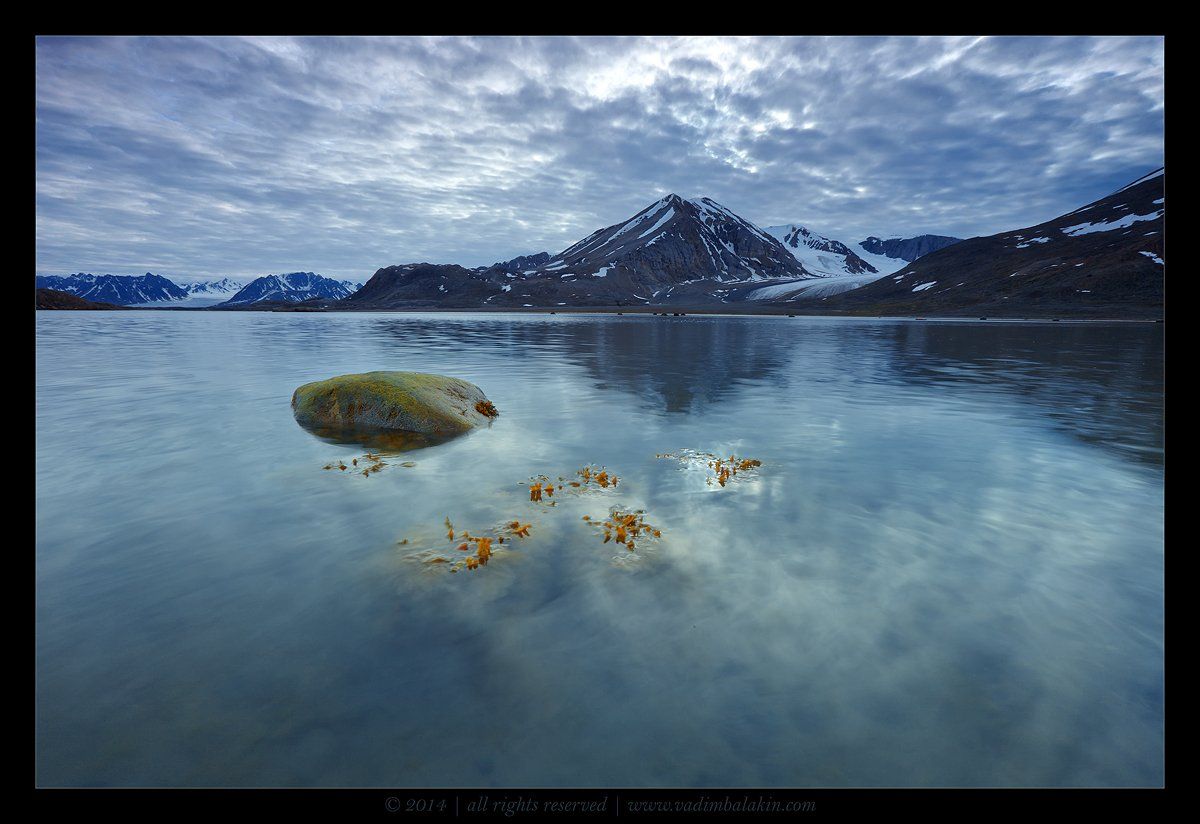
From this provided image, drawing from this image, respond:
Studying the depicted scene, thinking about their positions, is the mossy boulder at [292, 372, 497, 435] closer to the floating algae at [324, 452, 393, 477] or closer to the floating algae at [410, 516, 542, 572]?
the floating algae at [324, 452, 393, 477]

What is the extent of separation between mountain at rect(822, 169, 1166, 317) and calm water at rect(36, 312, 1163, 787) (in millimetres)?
143051

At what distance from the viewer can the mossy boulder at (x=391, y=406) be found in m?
14.9

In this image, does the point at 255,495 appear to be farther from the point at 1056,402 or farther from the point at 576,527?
the point at 1056,402

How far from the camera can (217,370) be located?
3045 cm

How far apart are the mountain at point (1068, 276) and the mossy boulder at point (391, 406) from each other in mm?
145101

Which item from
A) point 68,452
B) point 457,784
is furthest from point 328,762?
point 68,452

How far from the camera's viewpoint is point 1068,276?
14512cm

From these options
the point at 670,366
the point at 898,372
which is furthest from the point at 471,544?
the point at 898,372

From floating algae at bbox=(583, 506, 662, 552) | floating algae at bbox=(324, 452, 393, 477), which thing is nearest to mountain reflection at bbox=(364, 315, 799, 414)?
floating algae at bbox=(583, 506, 662, 552)

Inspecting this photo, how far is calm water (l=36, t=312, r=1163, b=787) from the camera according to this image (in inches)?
167

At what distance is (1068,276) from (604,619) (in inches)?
7654

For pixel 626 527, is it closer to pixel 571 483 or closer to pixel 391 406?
pixel 571 483

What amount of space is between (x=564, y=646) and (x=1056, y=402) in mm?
23496

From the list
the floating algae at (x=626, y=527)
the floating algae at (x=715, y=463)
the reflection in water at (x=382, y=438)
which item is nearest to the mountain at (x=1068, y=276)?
the floating algae at (x=715, y=463)
